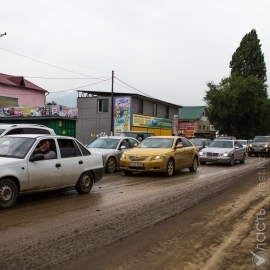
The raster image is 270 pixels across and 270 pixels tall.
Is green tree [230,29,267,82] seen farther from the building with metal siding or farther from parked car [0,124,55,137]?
parked car [0,124,55,137]

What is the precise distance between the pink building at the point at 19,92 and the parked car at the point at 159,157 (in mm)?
28498

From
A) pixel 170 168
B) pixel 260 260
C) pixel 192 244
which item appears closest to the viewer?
pixel 260 260

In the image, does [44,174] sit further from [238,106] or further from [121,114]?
[238,106]

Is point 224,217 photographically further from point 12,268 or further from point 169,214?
point 12,268

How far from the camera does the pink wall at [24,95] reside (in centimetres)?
4086

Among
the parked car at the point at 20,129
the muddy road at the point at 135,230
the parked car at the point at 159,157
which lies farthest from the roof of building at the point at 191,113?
the muddy road at the point at 135,230

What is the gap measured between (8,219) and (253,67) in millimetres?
59916

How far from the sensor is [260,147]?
3006 centimetres

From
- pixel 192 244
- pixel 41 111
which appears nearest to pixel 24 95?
pixel 41 111

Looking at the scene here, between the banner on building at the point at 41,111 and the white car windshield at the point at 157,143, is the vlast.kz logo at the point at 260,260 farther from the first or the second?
the banner on building at the point at 41,111

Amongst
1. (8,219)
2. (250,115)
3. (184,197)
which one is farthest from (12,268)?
(250,115)

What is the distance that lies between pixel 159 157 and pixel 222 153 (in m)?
6.91

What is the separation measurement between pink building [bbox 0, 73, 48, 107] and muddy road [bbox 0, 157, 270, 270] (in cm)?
3335

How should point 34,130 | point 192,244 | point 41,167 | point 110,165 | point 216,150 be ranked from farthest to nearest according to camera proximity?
point 216,150, point 110,165, point 34,130, point 41,167, point 192,244
